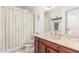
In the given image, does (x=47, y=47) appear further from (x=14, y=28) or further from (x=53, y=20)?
(x=14, y=28)

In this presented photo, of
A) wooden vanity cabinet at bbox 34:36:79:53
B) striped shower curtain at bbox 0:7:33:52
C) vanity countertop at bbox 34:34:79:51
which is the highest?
striped shower curtain at bbox 0:7:33:52

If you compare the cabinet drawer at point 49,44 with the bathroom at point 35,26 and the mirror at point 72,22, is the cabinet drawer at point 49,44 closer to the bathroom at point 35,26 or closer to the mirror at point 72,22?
the bathroom at point 35,26

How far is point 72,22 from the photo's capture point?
1.10 meters

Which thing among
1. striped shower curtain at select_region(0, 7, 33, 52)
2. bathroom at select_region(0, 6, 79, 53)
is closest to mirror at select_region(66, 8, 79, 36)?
bathroom at select_region(0, 6, 79, 53)

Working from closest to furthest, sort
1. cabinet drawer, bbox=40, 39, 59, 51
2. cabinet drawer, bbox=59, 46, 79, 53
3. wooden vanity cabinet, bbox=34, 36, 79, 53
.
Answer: cabinet drawer, bbox=59, 46, 79, 53
wooden vanity cabinet, bbox=34, 36, 79, 53
cabinet drawer, bbox=40, 39, 59, 51

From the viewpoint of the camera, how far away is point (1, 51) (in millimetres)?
1027

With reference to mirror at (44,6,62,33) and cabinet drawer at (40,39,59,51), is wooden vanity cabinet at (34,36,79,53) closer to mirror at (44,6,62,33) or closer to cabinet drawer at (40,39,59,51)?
cabinet drawer at (40,39,59,51)

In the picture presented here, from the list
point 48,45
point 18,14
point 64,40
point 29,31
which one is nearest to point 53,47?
point 48,45

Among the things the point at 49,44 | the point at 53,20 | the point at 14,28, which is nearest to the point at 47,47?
the point at 49,44

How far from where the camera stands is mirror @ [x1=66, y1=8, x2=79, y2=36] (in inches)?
42.1

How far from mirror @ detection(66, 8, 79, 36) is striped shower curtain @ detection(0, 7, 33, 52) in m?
0.43

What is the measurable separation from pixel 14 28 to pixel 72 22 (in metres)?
0.67
